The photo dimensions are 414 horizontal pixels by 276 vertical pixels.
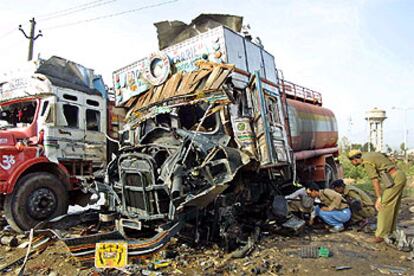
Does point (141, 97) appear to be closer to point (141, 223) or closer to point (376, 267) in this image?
point (141, 223)

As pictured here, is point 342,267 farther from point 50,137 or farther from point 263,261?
point 50,137

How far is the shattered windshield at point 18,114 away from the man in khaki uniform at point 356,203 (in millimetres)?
6390

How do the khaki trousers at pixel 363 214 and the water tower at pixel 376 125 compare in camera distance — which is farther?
the water tower at pixel 376 125

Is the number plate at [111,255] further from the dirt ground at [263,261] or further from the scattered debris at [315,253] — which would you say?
the scattered debris at [315,253]

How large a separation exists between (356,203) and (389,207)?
60.3 inches

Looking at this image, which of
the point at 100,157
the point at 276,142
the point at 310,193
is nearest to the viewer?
the point at 276,142

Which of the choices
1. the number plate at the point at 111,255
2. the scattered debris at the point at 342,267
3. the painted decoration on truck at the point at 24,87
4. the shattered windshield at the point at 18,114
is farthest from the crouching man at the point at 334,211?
the shattered windshield at the point at 18,114

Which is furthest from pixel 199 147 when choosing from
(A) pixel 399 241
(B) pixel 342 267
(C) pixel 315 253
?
(A) pixel 399 241

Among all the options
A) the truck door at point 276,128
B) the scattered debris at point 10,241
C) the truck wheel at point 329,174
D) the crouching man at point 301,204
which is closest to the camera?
the scattered debris at point 10,241

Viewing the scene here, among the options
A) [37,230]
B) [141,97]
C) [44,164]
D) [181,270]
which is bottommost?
[181,270]

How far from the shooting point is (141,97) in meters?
A: 6.25

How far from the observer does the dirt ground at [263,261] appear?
4.10 meters

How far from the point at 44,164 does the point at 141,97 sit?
2258 mm

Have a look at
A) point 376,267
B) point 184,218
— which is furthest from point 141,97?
point 376,267
